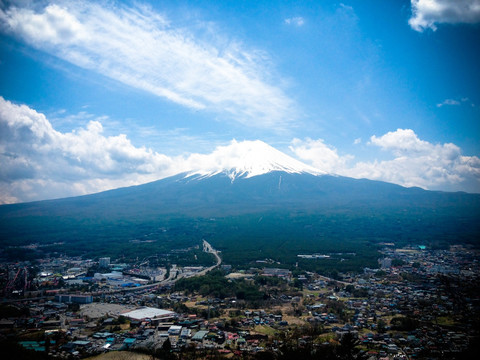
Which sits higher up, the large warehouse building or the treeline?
the treeline

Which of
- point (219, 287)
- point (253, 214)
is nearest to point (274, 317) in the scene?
point (219, 287)

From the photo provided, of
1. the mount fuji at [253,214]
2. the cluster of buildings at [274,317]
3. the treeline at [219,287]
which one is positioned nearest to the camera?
the cluster of buildings at [274,317]

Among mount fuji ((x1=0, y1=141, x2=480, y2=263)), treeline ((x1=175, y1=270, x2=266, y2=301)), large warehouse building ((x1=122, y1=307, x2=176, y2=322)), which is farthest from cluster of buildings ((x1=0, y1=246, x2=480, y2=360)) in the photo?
mount fuji ((x1=0, y1=141, x2=480, y2=263))

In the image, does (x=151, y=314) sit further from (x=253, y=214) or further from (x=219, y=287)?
(x=253, y=214)

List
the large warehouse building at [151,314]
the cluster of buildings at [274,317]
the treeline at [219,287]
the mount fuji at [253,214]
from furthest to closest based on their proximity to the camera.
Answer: the mount fuji at [253,214], the treeline at [219,287], the large warehouse building at [151,314], the cluster of buildings at [274,317]

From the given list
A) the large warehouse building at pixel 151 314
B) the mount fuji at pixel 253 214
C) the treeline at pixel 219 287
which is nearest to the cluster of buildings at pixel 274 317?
the large warehouse building at pixel 151 314

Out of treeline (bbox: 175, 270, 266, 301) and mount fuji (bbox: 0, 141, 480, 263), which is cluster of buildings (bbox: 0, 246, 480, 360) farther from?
mount fuji (bbox: 0, 141, 480, 263)

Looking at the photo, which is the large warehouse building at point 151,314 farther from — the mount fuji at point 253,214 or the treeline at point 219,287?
the mount fuji at point 253,214

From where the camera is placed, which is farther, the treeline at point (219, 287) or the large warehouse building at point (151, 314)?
the treeline at point (219, 287)

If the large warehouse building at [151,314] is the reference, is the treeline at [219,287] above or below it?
above
